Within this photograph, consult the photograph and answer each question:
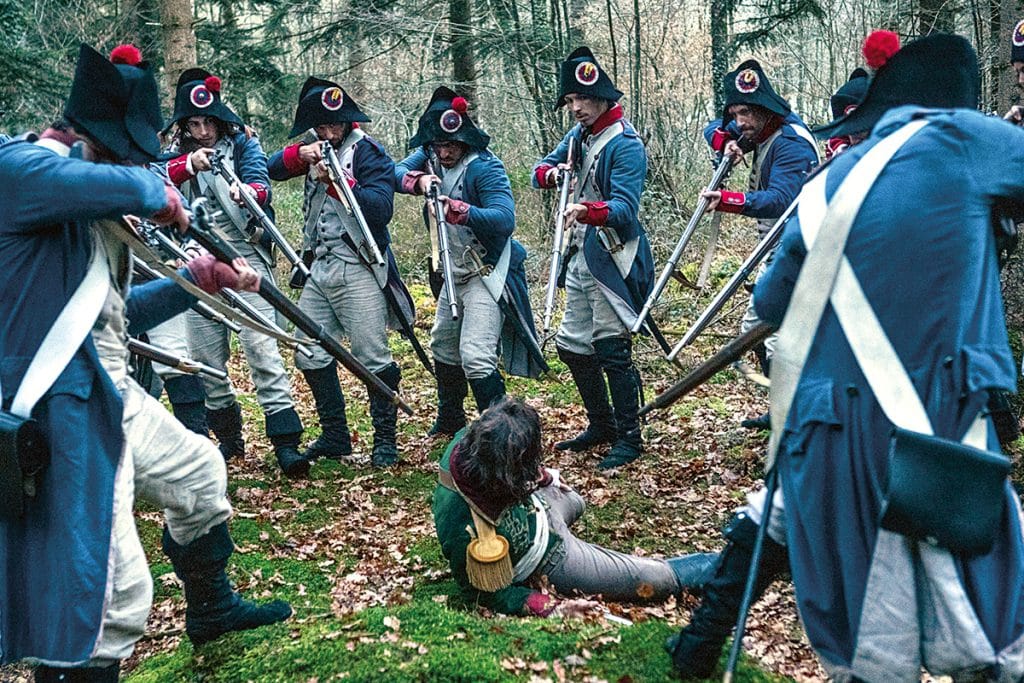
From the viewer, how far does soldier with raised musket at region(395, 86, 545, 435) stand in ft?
23.0

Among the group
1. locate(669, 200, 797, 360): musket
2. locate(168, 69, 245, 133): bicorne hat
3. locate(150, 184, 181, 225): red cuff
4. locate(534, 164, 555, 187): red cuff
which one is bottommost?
locate(669, 200, 797, 360): musket

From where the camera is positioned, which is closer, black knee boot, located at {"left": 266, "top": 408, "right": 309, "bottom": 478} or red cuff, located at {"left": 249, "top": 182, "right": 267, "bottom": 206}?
red cuff, located at {"left": 249, "top": 182, "right": 267, "bottom": 206}

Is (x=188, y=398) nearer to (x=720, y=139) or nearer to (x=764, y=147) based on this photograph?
(x=720, y=139)

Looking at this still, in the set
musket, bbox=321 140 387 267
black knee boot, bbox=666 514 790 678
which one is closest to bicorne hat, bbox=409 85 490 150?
musket, bbox=321 140 387 267

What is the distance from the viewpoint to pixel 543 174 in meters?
7.50

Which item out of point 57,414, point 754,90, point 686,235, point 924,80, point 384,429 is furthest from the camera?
point 384,429

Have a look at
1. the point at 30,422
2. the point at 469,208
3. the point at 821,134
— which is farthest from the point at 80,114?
the point at 469,208

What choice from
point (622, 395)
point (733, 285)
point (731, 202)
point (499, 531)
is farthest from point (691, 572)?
point (731, 202)

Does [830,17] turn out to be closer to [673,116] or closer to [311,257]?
[673,116]

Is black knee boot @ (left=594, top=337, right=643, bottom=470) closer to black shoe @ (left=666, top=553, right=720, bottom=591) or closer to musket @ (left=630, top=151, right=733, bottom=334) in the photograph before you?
musket @ (left=630, top=151, right=733, bottom=334)

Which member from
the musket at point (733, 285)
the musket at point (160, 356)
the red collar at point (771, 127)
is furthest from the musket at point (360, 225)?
the red collar at point (771, 127)

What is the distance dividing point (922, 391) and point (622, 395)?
4571mm

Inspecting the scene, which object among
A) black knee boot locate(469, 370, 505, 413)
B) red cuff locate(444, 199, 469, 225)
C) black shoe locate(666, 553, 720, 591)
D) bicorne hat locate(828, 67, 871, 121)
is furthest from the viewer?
black knee boot locate(469, 370, 505, 413)

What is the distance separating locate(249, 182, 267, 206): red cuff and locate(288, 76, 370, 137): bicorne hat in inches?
19.1
